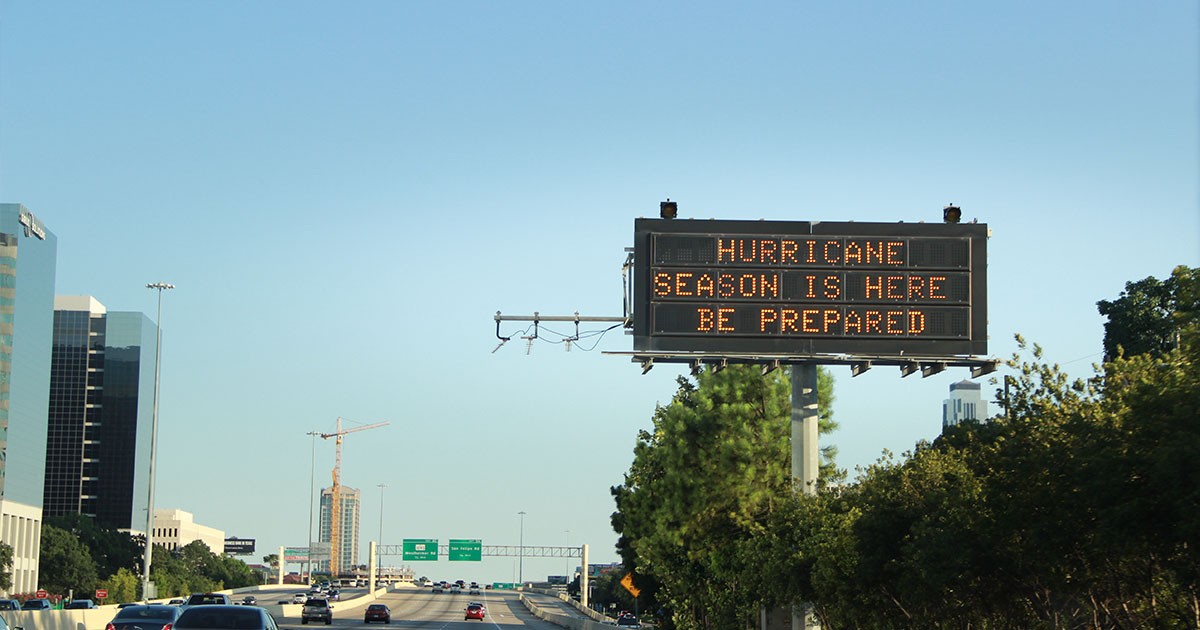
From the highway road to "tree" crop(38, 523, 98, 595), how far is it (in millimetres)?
39164

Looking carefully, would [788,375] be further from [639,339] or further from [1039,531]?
[1039,531]

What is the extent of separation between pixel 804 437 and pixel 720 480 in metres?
7.36

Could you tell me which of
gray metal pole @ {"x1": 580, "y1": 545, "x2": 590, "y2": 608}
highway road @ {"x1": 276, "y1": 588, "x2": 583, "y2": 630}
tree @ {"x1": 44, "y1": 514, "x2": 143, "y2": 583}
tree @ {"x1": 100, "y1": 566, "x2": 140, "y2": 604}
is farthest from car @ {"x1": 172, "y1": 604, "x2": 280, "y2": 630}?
tree @ {"x1": 44, "y1": 514, "x2": 143, "y2": 583}

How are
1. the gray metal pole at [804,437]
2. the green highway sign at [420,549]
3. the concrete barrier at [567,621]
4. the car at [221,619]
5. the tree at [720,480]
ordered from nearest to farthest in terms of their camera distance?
1. the car at [221,619]
2. the gray metal pole at [804,437]
3. the tree at [720,480]
4. the concrete barrier at [567,621]
5. the green highway sign at [420,549]

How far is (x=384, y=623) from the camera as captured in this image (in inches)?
3713

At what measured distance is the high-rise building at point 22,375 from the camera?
184375 millimetres

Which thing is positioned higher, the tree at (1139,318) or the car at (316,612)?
the tree at (1139,318)

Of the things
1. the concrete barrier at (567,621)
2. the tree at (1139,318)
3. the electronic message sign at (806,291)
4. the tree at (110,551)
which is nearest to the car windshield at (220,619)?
the electronic message sign at (806,291)

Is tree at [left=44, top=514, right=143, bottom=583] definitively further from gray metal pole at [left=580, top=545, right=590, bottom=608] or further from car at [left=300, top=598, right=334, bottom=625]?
car at [left=300, top=598, right=334, bottom=625]

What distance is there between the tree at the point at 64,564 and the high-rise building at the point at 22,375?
2.15 meters

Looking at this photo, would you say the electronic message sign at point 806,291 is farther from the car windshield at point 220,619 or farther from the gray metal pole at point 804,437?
the car windshield at point 220,619

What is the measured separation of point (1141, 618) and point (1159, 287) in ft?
144

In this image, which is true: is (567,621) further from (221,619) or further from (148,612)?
(221,619)

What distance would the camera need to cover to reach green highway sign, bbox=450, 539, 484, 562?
591ft
